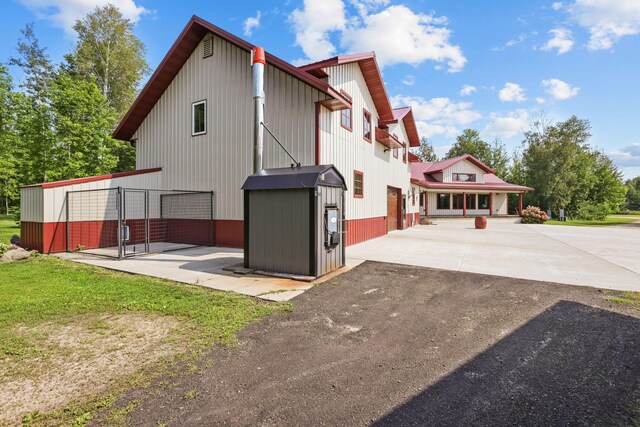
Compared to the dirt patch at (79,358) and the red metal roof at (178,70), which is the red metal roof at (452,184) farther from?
the dirt patch at (79,358)

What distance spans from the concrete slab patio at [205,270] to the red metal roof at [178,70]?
5.79 meters

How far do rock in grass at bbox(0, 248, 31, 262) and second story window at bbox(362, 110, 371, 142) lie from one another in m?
12.4

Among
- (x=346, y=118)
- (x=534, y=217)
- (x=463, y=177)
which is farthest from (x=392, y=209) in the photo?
(x=463, y=177)

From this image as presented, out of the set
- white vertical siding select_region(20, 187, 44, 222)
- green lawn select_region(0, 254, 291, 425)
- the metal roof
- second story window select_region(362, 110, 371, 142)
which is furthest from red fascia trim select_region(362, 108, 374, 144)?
white vertical siding select_region(20, 187, 44, 222)

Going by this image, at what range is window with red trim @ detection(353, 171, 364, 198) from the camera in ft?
40.2

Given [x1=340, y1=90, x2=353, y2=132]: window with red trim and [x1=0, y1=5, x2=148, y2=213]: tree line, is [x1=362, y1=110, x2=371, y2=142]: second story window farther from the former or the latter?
[x1=0, y1=5, x2=148, y2=213]: tree line

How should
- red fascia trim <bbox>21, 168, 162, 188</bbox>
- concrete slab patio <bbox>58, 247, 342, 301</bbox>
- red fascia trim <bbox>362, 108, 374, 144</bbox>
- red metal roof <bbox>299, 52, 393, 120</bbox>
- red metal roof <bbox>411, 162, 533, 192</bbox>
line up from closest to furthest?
concrete slab patio <bbox>58, 247, 342, 301</bbox> → red fascia trim <bbox>21, 168, 162, 188</bbox> → red metal roof <bbox>299, 52, 393, 120</bbox> → red fascia trim <bbox>362, 108, 374, 144</bbox> → red metal roof <bbox>411, 162, 533, 192</bbox>

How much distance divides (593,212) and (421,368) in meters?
39.3

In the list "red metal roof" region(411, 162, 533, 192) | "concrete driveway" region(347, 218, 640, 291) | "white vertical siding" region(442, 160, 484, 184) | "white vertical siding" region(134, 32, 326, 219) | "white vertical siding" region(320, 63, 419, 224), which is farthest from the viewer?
"white vertical siding" region(442, 160, 484, 184)

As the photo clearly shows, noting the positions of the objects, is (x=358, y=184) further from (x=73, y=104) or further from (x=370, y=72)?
(x=73, y=104)

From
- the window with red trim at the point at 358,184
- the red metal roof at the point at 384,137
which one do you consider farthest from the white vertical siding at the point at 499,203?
the window with red trim at the point at 358,184

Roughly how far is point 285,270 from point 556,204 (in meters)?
39.9

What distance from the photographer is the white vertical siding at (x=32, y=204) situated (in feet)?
32.3

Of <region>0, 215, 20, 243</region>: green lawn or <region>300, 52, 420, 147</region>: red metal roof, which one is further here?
<region>0, 215, 20, 243</region>: green lawn
